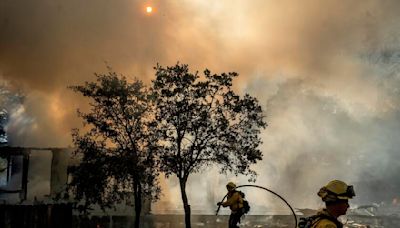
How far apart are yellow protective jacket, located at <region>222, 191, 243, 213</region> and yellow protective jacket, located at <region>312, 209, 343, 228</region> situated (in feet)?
29.2

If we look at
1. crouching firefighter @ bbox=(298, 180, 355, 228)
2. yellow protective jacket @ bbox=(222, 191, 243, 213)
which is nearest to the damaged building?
yellow protective jacket @ bbox=(222, 191, 243, 213)

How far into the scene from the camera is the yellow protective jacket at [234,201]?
12.5 metres

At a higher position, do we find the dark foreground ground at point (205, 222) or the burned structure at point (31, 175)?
the burned structure at point (31, 175)

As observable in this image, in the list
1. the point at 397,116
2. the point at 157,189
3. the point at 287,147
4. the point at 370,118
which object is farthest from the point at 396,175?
the point at 157,189

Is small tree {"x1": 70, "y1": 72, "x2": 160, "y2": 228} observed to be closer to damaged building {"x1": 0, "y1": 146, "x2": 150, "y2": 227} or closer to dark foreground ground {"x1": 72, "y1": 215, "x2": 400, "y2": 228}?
damaged building {"x1": 0, "y1": 146, "x2": 150, "y2": 227}

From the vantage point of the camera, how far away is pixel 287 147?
133 metres

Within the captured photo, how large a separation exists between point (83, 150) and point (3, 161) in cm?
4847

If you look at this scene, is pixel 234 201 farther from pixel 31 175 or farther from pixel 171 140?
pixel 31 175

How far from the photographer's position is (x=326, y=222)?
366cm

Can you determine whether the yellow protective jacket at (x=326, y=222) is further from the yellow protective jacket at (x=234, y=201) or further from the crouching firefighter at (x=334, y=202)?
the yellow protective jacket at (x=234, y=201)

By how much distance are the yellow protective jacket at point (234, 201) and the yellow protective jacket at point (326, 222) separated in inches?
Answer: 350

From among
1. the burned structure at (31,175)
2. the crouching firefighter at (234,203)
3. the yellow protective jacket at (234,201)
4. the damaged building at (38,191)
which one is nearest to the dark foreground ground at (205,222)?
the damaged building at (38,191)

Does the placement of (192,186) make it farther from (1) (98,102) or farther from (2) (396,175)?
(1) (98,102)

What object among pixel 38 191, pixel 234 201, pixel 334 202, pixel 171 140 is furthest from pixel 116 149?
pixel 38 191
